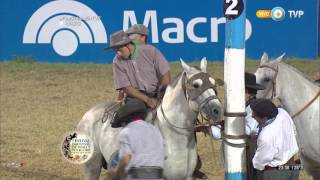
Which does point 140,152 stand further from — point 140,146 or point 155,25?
point 155,25

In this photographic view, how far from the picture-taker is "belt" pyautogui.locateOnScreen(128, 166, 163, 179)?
22.8 ft

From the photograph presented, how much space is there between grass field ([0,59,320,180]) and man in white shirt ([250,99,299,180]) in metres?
3.97


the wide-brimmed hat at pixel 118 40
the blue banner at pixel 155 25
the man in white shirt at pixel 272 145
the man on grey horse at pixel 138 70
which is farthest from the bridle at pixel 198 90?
the blue banner at pixel 155 25

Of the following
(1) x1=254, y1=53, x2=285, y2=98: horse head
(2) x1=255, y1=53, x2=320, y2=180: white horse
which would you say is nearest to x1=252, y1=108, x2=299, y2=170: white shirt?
(1) x1=254, y1=53, x2=285, y2=98: horse head

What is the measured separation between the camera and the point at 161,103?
8.69 meters

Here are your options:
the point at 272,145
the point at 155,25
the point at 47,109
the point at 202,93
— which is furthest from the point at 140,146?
the point at 155,25

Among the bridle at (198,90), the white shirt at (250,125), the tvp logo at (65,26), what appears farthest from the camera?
the tvp logo at (65,26)

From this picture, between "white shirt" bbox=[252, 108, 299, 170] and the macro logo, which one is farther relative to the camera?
the macro logo

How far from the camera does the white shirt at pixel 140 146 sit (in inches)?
272

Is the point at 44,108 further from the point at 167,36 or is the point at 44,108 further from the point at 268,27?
the point at 268,27

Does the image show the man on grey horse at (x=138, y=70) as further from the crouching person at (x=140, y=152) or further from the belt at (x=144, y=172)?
the belt at (x=144, y=172)

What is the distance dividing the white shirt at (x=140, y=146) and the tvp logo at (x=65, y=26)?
1361 cm

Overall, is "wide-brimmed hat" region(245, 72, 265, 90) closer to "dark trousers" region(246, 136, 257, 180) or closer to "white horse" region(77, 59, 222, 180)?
"white horse" region(77, 59, 222, 180)

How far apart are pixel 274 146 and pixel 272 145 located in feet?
0.10
